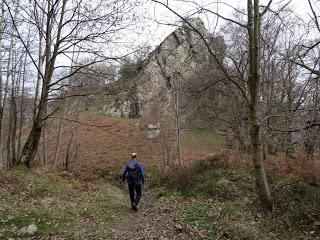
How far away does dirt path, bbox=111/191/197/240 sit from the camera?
789 cm

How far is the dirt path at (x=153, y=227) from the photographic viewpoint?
25.9ft

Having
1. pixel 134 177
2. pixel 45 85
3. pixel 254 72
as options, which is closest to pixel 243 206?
pixel 134 177

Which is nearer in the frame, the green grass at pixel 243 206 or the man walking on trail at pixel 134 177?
the green grass at pixel 243 206

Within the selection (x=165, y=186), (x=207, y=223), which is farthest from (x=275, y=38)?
(x=207, y=223)

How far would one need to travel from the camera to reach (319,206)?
28.5 ft

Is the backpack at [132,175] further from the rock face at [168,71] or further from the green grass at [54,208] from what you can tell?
the rock face at [168,71]

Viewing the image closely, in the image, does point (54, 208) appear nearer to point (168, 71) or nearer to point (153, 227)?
point (153, 227)

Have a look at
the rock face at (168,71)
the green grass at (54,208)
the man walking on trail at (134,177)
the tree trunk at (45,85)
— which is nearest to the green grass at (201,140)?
the rock face at (168,71)

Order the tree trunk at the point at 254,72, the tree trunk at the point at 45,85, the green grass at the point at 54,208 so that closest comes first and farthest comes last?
1. the green grass at the point at 54,208
2. the tree trunk at the point at 254,72
3. the tree trunk at the point at 45,85

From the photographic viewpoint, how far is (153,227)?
8.69 meters

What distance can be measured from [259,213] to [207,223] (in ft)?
5.11

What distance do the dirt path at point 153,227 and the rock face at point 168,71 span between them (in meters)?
5.20

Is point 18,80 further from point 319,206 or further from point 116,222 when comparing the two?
point 319,206

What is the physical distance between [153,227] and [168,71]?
2301 cm
